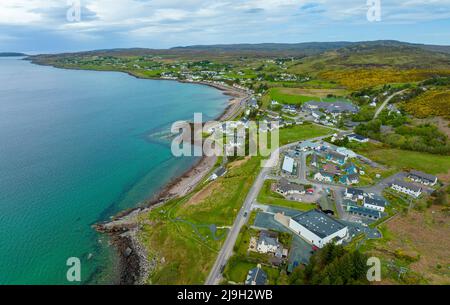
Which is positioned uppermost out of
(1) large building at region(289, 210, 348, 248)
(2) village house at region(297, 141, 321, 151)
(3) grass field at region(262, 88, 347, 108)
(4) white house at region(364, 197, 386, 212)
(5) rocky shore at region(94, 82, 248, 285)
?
(3) grass field at region(262, 88, 347, 108)

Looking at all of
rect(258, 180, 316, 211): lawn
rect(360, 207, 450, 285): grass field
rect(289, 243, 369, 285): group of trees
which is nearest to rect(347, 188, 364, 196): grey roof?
rect(360, 207, 450, 285): grass field

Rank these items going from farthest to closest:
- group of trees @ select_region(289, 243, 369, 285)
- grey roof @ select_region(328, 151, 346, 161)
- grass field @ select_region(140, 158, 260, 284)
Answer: grey roof @ select_region(328, 151, 346, 161) < grass field @ select_region(140, 158, 260, 284) < group of trees @ select_region(289, 243, 369, 285)

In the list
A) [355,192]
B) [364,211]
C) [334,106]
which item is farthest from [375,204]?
[334,106]

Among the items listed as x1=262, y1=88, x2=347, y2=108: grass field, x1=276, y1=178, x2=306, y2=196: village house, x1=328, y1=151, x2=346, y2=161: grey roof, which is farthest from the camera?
x1=262, y1=88, x2=347, y2=108: grass field

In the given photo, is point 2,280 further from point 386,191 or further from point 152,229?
point 386,191

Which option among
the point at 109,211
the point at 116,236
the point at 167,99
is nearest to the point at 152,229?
the point at 116,236

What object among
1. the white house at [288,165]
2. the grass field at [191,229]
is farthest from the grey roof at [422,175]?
the grass field at [191,229]

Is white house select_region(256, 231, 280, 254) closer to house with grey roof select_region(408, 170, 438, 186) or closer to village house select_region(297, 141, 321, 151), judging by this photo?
house with grey roof select_region(408, 170, 438, 186)
